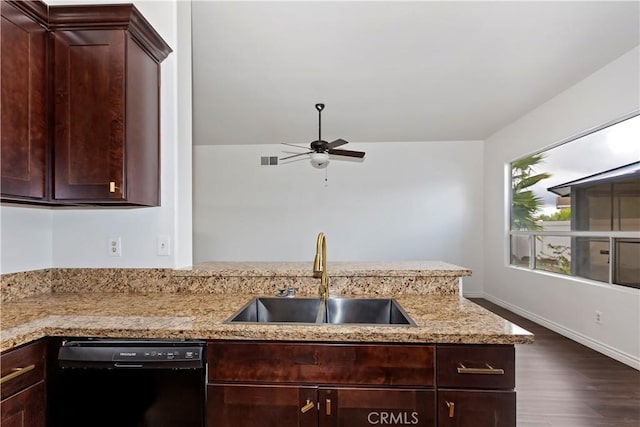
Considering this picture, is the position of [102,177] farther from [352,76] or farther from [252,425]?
[352,76]

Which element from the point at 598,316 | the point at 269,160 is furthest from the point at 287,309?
the point at 269,160

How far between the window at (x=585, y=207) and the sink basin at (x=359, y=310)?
107 inches

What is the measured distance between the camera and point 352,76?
3.44 m

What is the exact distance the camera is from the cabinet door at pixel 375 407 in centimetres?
117

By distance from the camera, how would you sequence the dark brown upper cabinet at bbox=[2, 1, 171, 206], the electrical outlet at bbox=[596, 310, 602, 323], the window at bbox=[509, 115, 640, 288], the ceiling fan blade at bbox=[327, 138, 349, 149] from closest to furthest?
the dark brown upper cabinet at bbox=[2, 1, 171, 206], the window at bbox=[509, 115, 640, 288], the electrical outlet at bbox=[596, 310, 602, 323], the ceiling fan blade at bbox=[327, 138, 349, 149]

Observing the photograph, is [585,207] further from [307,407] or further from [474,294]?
[307,407]

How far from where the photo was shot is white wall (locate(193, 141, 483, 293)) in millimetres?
5855

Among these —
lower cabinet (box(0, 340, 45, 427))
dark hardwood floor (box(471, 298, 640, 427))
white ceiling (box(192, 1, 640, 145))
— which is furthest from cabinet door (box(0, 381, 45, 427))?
dark hardwood floor (box(471, 298, 640, 427))

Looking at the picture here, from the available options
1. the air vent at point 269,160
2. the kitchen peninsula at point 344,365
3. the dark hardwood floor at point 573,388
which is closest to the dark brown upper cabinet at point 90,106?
the kitchen peninsula at point 344,365

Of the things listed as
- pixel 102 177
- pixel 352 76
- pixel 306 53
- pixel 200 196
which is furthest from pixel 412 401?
pixel 200 196

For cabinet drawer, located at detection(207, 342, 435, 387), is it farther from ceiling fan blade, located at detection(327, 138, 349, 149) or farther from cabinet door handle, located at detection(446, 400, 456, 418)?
ceiling fan blade, located at detection(327, 138, 349, 149)

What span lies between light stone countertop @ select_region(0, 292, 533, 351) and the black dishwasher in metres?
0.05

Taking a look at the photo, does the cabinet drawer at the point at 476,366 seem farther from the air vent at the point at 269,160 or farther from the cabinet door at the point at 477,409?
the air vent at the point at 269,160

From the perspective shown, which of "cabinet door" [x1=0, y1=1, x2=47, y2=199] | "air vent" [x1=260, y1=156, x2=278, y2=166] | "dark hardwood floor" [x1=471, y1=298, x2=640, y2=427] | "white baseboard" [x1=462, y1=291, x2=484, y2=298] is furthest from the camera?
"air vent" [x1=260, y1=156, x2=278, y2=166]
